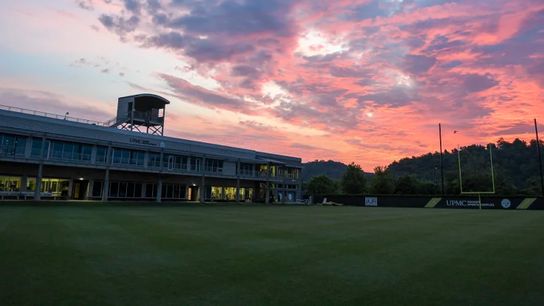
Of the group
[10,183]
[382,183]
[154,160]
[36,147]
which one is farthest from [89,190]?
[382,183]

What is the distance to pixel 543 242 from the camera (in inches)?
504

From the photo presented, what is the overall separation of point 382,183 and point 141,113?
5232 centimetres

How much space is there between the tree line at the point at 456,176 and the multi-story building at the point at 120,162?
29633 millimetres

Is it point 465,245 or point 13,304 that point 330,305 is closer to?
point 13,304

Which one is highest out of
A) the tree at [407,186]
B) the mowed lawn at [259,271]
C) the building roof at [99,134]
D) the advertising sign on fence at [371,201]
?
the building roof at [99,134]

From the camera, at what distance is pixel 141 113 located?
52531 millimetres

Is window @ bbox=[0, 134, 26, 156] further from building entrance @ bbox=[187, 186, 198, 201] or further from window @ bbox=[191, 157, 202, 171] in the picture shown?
building entrance @ bbox=[187, 186, 198, 201]

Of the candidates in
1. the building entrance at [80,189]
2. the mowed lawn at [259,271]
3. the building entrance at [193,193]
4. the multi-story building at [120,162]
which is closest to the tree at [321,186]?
the multi-story building at [120,162]

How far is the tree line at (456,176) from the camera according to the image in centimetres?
7294

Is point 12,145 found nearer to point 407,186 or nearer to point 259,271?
point 259,271

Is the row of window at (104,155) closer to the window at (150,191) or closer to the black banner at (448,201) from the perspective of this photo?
the window at (150,191)

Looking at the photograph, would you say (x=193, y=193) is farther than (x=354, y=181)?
No

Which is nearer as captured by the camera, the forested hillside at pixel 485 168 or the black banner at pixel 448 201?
the black banner at pixel 448 201

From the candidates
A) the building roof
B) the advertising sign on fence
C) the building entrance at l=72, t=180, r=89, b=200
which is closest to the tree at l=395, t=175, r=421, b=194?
the advertising sign on fence
